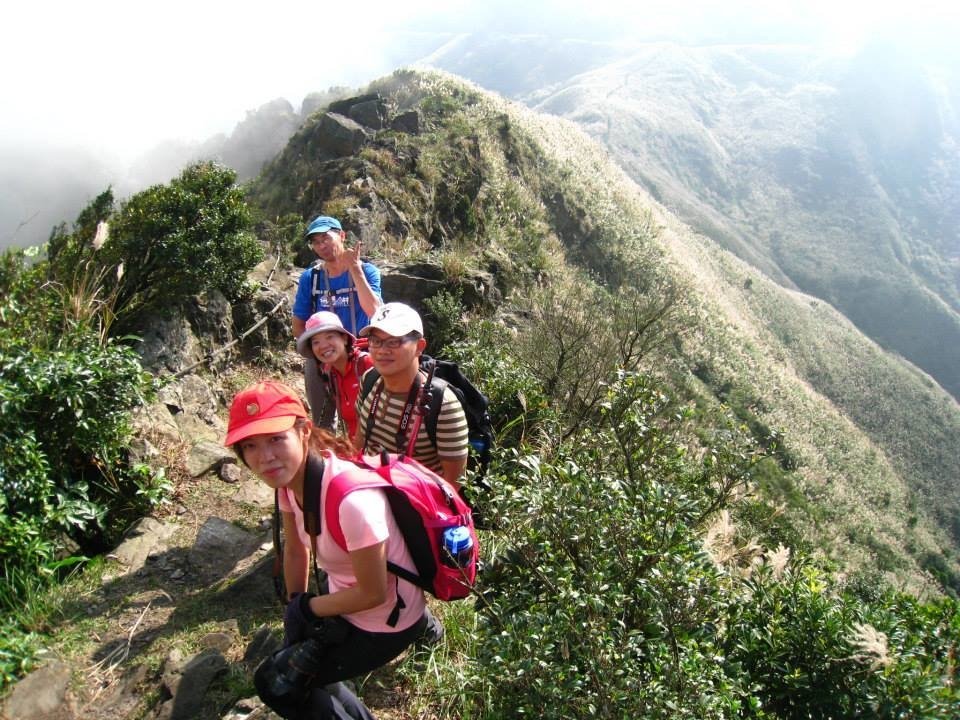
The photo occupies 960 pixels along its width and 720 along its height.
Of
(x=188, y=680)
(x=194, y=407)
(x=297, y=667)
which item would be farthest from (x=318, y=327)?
(x=194, y=407)

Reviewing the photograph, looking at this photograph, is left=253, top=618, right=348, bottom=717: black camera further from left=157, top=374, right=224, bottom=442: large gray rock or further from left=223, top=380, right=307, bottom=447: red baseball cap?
left=157, top=374, right=224, bottom=442: large gray rock

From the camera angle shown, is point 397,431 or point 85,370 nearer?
point 397,431

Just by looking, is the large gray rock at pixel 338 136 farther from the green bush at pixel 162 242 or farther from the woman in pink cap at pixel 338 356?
the woman in pink cap at pixel 338 356

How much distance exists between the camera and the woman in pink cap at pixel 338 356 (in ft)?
11.8

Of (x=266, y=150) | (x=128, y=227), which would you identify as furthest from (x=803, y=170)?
(x=128, y=227)

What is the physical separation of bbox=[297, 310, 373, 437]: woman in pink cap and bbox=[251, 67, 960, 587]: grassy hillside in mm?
2465

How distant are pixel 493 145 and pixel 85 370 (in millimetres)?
19851

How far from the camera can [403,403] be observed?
9.89 ft

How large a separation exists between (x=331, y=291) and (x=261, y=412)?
2.42 m

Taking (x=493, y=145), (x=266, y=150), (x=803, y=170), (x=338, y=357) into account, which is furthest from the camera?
(x=803, y=170)

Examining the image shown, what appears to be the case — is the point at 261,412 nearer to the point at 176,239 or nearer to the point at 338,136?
the point at 176,239

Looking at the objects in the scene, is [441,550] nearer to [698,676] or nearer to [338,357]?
[698,676]

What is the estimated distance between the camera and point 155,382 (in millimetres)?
4680

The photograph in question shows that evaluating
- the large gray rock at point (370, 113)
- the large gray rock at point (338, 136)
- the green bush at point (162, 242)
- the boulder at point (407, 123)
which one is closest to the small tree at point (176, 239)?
the green bush at point (162, 242)
